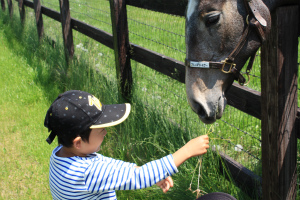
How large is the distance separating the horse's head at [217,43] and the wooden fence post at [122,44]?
2141mm

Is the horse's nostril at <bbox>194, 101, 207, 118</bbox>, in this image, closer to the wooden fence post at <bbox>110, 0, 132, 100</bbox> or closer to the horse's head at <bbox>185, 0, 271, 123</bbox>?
the horse's head at <bbox>185, 0, 271, 123</bbox>

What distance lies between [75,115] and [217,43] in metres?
0.96

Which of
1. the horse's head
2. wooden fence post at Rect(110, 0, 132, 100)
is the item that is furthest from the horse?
→ wooden fence post at Rect(110, 0, 132, 100)

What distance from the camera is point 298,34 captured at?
2.21 metres

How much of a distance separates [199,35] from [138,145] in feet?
5.57

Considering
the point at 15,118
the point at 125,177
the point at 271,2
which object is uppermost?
the point at 271,2

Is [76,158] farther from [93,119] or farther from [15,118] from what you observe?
[15,118]

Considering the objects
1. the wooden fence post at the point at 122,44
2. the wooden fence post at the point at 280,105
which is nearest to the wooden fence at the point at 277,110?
the wooden fence post at the point at 280,105

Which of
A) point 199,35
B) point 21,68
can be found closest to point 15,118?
point 21,68

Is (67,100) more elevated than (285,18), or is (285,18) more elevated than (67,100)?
(285,18)

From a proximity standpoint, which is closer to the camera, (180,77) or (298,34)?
(298,34)

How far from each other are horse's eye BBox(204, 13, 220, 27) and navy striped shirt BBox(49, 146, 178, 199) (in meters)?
0.83

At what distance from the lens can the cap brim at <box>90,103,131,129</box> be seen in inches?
84.4

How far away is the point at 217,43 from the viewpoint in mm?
2186
